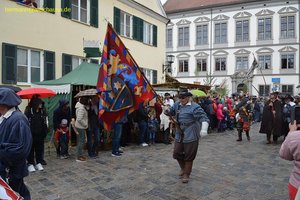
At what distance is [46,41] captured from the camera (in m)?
12.3

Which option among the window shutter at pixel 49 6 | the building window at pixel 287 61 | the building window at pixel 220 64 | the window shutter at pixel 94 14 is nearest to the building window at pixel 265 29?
the building window at pixel 287 61

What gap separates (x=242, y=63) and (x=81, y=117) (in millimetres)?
35957

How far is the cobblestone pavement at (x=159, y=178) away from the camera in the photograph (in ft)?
16.8

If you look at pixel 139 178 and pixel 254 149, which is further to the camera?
pixel 254 149

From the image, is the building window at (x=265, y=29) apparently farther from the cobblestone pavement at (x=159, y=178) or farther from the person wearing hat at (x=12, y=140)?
the person wearing hat at (x=12, y=140)

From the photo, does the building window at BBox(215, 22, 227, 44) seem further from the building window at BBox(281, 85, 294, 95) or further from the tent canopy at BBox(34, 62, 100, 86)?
the tent canopy at BBox(34, 62, 100, 86)

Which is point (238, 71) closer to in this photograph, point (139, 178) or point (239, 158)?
point (239, 158)

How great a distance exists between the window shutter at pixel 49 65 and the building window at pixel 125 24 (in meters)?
5.29

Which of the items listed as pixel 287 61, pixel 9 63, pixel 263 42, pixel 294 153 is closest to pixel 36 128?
pixel 9 63

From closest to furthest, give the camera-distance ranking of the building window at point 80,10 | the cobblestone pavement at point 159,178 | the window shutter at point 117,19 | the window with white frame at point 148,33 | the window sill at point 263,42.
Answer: the cobblestone pavement at point 159,178, the building window at point 80,10, the window shutter at point 117,19, the window with white frame at point 148,33, the window sill at point 263,42

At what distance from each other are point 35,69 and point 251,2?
113ft

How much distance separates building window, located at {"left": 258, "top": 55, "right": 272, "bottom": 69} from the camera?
3859cm

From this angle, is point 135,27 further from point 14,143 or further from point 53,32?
point 14,143

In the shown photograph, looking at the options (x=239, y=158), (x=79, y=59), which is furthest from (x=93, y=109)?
(x=79, y=59)
